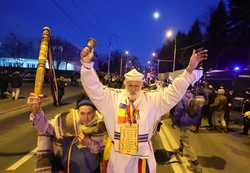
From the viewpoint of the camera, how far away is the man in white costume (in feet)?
14.3

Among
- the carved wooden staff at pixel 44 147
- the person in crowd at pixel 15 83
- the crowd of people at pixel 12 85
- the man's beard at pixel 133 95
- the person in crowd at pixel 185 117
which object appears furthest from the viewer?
the crowd of people at pixel 12 85

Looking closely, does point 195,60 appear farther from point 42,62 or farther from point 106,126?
point 42,62

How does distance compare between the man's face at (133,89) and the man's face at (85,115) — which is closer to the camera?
the man's face at (133,89)

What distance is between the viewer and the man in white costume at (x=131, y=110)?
14.3 ft

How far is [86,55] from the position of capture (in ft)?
14.1

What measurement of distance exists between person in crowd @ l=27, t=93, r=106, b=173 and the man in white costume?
24 cm

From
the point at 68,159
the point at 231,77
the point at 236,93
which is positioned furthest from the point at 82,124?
the point at 231,77

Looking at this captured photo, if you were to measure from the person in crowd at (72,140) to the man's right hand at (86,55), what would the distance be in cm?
64

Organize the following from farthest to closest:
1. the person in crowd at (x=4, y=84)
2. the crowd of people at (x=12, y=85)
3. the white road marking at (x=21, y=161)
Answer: the person in crowd at (x=4, y=84), the crowd of people at (x=12, y=85), the white road marking at (x=21, y=161)

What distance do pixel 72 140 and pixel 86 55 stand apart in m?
0.94

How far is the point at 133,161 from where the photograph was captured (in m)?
4.39

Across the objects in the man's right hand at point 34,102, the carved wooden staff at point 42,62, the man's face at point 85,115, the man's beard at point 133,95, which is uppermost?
the carved wooden staff at point 42,62

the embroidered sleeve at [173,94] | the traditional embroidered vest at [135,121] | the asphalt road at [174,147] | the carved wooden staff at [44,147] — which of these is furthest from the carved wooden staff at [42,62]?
the asphalt road at [174,147]

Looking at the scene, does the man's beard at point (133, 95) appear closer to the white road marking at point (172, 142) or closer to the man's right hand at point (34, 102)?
the man's right hand at point (34, 102)
